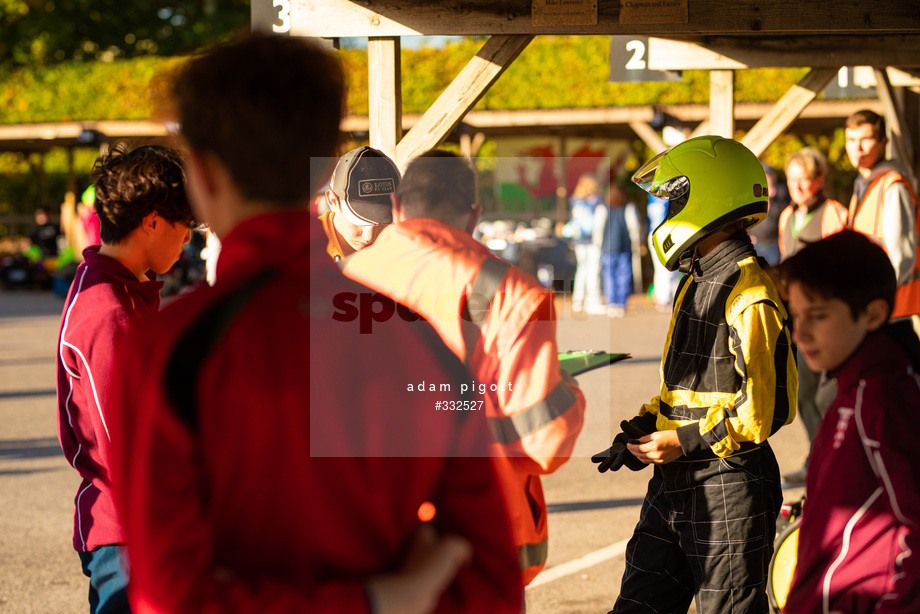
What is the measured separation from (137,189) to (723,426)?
5.39 feet

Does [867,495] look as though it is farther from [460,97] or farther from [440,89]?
[440,89]

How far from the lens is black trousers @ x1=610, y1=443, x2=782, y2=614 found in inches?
98.5

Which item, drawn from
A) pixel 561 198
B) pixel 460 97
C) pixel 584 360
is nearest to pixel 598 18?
pixel 460 97

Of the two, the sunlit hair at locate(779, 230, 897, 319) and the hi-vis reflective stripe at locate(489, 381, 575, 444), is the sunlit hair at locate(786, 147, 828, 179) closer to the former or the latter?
the sunlit hair at locate(779, 230, 897, 319)

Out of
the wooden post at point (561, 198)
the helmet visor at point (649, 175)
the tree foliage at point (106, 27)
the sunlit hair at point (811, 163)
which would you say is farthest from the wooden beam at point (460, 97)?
the tree foliage at point (106, 27)

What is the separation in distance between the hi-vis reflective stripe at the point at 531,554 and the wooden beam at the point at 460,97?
2179 millimetres

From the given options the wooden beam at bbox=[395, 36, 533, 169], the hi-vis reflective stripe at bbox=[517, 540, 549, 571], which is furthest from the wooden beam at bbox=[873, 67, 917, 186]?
the hi-vis reflective stripe at bbox=[517, 540, 549, 571]

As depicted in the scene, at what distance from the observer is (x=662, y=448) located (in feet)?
8.32

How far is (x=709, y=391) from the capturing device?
8.29 ft

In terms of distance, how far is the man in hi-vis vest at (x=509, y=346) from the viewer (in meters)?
1.97

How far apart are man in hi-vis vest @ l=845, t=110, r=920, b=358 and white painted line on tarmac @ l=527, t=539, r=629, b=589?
1.96 m

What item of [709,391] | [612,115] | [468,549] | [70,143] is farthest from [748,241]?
[70,143]

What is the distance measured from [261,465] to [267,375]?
0.35ft

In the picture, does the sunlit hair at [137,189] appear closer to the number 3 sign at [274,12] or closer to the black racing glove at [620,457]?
the black racing glove at [620,457]
